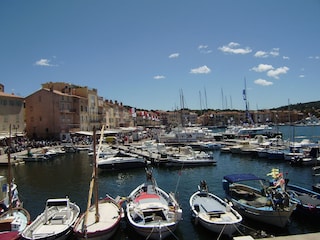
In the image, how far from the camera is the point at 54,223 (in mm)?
17094

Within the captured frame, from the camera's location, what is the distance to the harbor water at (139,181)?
18.6 metres

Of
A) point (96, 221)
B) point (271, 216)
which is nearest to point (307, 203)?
point (271, 216)

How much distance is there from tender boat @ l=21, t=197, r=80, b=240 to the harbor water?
10.2ft

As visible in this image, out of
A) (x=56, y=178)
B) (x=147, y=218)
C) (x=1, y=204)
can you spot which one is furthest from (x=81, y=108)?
(x=147, y=218)

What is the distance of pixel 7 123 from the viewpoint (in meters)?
63.8

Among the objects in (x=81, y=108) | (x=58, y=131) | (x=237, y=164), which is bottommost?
(x=237, y=164)

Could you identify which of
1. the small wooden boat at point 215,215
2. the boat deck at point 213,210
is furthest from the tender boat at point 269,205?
the boat deck at point 213,210

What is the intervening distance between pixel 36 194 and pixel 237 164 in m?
30.6

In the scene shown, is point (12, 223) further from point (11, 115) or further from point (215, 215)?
point (11, 115)

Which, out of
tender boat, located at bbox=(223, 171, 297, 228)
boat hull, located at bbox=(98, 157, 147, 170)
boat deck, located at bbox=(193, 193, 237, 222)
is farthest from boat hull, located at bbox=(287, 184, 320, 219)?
boat hull, located at bbox=(98, 157, 147, 170)

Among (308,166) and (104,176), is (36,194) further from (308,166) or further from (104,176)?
(308,166)

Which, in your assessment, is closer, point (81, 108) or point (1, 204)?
point (1, 204)

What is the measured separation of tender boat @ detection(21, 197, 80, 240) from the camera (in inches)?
607

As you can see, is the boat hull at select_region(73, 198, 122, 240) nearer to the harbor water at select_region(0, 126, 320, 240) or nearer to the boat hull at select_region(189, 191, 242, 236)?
the harbor water at select_region(0, 126, 320, 240)
